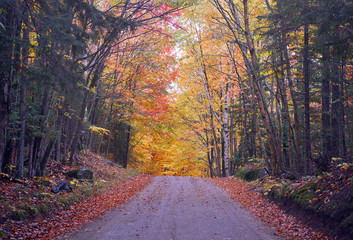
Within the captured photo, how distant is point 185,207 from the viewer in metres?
9.33

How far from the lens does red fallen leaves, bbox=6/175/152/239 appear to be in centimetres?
604

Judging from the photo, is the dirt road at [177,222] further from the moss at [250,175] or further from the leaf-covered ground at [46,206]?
→ the moss at [250,175]

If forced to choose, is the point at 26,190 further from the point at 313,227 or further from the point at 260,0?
the point at 260,0

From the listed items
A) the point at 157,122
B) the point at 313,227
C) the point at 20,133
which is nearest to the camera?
the point at 313,227

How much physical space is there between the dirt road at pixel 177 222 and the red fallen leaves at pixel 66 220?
0.44m

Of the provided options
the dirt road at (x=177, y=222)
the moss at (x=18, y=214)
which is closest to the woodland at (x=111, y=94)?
the moss at (x=18, y=214)

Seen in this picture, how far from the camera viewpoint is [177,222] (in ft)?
23.8

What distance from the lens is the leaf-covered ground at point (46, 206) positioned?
6.23 meters

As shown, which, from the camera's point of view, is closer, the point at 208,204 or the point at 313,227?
the point at 313,227

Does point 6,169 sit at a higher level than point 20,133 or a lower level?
lower

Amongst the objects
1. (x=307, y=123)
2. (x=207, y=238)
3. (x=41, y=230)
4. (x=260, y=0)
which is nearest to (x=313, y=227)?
(x=207, y=238)

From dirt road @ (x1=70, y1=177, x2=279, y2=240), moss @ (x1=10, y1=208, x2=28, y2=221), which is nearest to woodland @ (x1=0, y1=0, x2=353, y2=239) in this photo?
moss @ (x1=10, y1=208, x2=28, y2=221)

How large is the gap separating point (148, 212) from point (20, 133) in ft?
16.7

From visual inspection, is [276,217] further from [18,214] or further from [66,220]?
[18,214]
